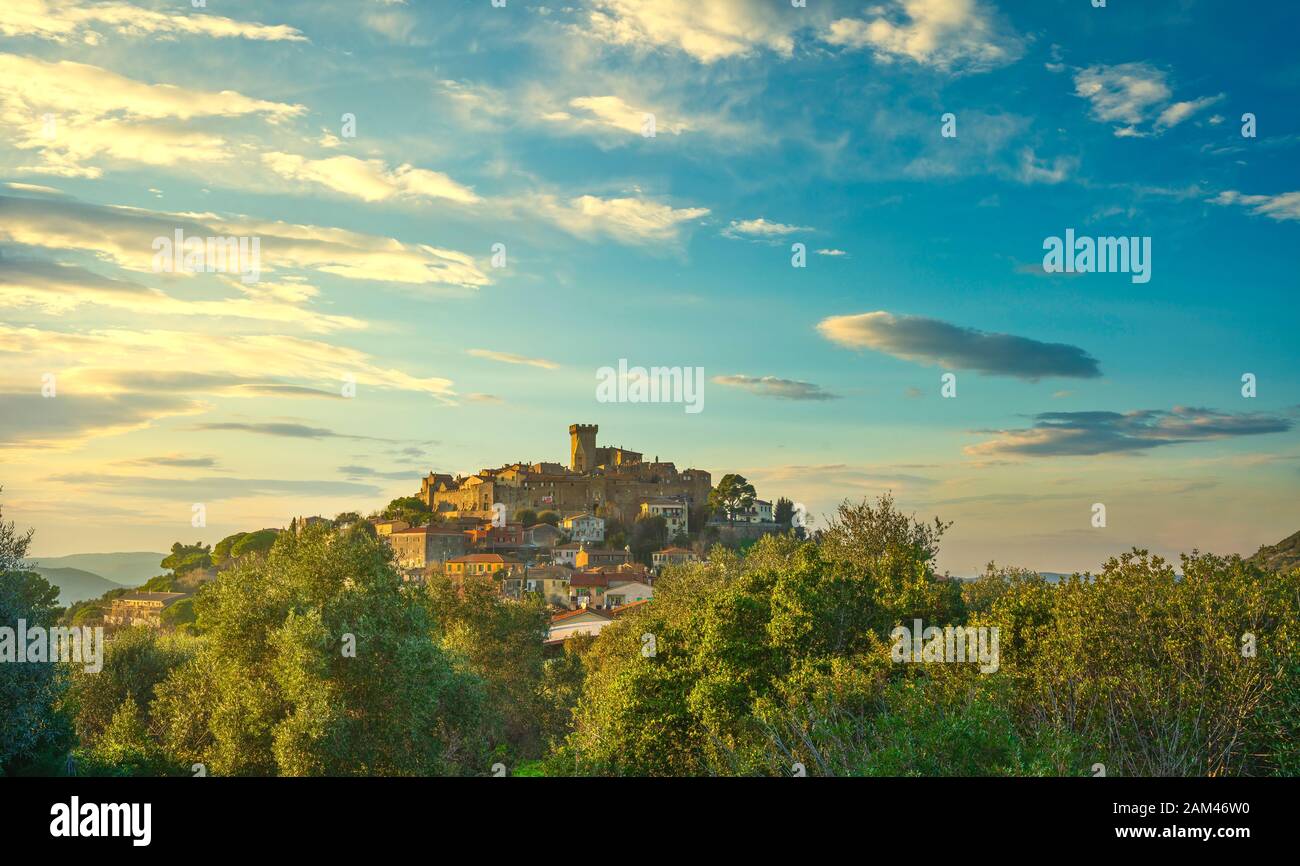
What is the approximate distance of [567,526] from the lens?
157500 mm

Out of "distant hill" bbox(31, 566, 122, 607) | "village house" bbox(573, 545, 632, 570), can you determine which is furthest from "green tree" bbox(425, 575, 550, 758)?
"distant hill" bbox(31, 566, 122, 607)

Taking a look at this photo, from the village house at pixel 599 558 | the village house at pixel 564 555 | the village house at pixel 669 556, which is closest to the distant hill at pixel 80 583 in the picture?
the village house at pixel 564 555

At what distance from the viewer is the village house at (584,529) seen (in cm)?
15562

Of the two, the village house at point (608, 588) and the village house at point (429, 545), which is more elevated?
the village house at point (429, 545)

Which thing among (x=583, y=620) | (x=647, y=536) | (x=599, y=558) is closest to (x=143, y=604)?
(x=583, y=620)

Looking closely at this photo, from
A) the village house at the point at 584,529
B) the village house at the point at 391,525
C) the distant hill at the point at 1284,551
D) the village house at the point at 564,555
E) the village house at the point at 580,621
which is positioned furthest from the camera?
the village house at the point at 584,529

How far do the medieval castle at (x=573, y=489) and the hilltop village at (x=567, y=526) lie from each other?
0.62 feet

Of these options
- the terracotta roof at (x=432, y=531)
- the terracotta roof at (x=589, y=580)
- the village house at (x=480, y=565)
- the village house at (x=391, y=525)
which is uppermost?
the village house at (x=391, y=525)

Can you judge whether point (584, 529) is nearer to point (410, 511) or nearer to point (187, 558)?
point (410, 511)

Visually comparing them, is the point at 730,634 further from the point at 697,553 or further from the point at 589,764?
the point at 697,553

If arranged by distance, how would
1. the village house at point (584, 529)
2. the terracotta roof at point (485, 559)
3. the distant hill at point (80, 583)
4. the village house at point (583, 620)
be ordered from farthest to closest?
A: the village house at point (584, 529) → the distant hill at point (80, 583) → the terracotta roof at point (485, 559) → the village house at point (583, 620)

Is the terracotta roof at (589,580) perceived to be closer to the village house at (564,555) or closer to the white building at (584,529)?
the village house at (564,555)

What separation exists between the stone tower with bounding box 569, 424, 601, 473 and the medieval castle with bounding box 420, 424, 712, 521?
4.72m
